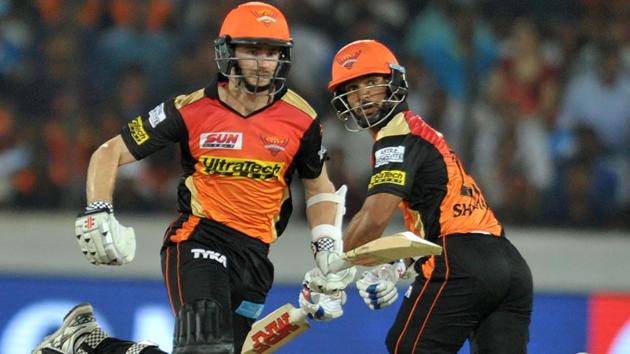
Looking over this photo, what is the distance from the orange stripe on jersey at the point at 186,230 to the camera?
588 centimetres

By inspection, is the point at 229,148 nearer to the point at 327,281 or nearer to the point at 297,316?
the point at 327,281

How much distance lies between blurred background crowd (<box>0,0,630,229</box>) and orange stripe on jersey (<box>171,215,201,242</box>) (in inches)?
113

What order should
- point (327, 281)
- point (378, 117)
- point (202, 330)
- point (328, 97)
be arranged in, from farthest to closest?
point (328, 97) → point (378, 117) → point (327, 281) → point (202, 330)

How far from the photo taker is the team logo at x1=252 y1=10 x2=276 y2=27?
5.89 meters

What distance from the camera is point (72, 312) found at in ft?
20.9

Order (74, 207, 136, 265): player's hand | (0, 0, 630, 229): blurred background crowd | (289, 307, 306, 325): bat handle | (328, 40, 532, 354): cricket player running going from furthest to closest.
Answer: (0, 0, 630, 229): blurred background crowd → (289, 307, 306, 325): bat handle → (328, 40, 532, 354): cricket player running → (74, 207, 136, 265): player's hand

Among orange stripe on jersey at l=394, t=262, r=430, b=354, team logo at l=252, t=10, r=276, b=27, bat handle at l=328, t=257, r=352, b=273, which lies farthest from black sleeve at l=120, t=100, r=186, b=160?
orange stripe on jersey at l=394, t=262, r=430, b=354

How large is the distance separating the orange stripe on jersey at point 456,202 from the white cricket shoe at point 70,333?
5.83 feet

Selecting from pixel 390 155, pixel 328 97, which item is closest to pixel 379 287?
pixel 390 155

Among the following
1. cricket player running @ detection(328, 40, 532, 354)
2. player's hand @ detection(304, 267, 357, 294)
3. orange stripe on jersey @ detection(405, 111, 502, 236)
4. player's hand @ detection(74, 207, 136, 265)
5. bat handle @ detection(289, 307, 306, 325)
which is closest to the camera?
player's hand @ detection(74, 207, 136, 265)

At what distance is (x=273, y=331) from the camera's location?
6336 mm

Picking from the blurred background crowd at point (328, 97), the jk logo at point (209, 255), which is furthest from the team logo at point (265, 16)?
the blurred background crowd at point (328, 97)

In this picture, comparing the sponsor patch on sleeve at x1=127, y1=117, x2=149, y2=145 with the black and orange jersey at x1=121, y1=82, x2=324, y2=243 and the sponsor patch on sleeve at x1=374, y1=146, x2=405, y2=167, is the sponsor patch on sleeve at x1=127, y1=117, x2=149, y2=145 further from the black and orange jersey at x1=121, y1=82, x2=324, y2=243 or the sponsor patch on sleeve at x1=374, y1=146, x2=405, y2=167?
the sponsor patch on sleeve at x1=374, y1=146, x2=405, y2=167

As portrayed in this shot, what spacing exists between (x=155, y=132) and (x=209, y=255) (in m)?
0.59
